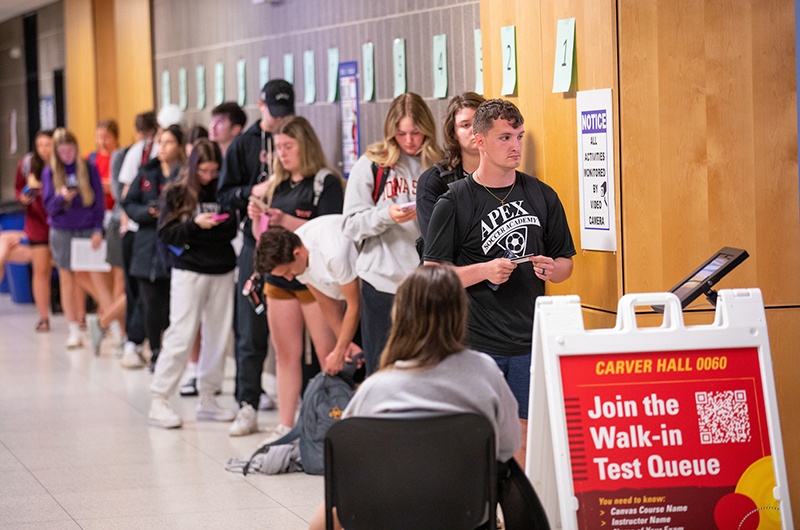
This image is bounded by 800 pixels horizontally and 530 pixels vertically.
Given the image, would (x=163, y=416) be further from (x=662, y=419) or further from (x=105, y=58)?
(x=105, y=58)

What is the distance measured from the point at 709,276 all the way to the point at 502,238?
78 centimetres

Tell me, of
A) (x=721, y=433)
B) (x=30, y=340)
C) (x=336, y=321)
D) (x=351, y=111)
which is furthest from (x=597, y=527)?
(x=30, y=340)

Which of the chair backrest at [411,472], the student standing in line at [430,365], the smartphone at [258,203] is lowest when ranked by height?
the chair backrest at [411,472]

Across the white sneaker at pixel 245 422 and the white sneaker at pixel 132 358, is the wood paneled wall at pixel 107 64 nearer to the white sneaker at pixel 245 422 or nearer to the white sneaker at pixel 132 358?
the white sneaker at pixel 132 358

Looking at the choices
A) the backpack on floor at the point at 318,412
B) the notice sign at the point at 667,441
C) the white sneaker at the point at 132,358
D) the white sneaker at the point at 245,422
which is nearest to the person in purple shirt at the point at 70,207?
the white sneaker at the point at 132,358

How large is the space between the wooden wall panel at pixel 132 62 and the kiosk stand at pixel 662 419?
771 cm

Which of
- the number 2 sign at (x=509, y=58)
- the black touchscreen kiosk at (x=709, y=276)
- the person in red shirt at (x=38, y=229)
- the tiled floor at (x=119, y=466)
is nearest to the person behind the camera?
the black touchscreen kiosk at (x=709, y=276)

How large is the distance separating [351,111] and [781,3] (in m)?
3.28

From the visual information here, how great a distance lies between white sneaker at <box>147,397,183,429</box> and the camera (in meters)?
5.84

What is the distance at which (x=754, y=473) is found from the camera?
2.92 meters

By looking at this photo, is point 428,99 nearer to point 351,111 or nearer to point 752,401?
point 351,111

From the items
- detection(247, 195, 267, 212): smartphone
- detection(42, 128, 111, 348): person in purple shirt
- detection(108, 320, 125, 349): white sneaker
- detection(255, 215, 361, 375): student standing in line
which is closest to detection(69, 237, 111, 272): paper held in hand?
detection(42, 128, 111, 348): person in purple shirt

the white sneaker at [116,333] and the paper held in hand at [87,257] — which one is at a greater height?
the paper held in hand at [87,257]

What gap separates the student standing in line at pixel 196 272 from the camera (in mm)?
5816
